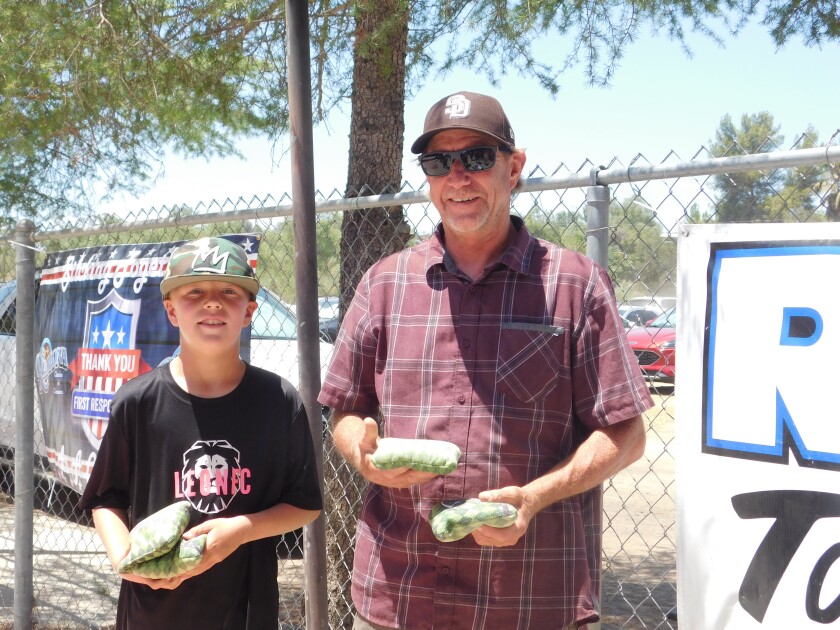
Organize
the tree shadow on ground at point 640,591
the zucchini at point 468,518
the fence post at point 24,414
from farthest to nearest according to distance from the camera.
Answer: the tree shadow on ground at point 640,591 → the fence post at point 24,414 → the zucchini at point 468,518

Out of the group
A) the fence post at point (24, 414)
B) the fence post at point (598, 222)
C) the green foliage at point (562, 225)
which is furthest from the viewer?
the fence post at point (24, 414)

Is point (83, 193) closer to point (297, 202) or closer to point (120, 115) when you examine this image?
point (120, 115)

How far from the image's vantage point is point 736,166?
2.24 meters

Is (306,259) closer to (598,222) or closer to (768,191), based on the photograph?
(598,222)

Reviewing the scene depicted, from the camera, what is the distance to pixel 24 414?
4266mm

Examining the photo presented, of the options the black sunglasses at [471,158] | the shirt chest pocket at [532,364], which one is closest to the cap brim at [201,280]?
the black sunglasses at [471,158]

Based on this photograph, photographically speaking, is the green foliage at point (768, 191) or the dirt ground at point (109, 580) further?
the dirt ground at point (109, 580)

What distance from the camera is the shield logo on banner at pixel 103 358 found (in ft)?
12.4

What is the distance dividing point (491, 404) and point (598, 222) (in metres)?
0.71

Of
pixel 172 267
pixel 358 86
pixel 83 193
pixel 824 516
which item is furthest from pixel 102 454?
pixel 83 193

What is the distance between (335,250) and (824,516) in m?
2.79

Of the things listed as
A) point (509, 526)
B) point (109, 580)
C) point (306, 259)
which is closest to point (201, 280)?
point (306, 259)

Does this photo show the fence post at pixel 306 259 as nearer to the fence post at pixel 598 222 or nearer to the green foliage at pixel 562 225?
the green foliage at pixel 562 225

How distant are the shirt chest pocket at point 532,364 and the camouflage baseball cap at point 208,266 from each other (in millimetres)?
783
